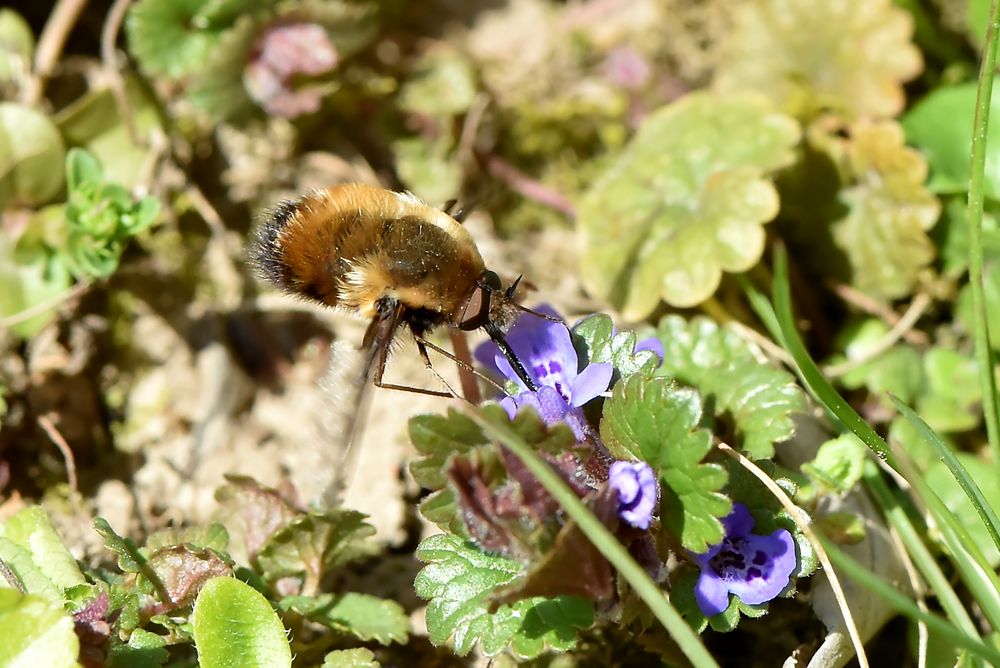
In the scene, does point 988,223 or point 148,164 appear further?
point 148,164

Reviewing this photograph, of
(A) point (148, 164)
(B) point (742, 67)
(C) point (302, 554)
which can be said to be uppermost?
(B) point (742, 67)

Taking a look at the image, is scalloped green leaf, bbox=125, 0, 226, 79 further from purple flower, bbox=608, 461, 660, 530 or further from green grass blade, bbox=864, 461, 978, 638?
green grass blade, bbox=864, 461, 978, 638

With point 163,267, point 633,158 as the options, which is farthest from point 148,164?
point 633,158

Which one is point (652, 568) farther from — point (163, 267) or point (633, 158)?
point (163, 267)

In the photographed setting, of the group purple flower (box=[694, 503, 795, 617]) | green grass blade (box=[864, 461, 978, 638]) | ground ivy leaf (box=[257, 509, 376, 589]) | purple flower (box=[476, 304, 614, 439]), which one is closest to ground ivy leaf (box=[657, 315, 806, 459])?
purple flower (box=[694, 503, 795, 617])

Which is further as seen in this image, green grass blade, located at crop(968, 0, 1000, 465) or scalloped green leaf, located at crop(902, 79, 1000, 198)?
scalloped green leaf, located at crop(902, 79, 1000, 198)

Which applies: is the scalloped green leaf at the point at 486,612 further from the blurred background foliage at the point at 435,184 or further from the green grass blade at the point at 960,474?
the blurred background foliage at the point at 435,184

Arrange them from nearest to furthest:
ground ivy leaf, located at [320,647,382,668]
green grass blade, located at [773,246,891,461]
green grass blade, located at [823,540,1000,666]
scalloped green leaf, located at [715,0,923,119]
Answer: green grass blade, located at [823,540,1000,666], green grass blade, located at [773,246,891,461], ground ivy leaf, located at [320,647,382,668], scalloped green leaf, located at [715,0,923,119]
